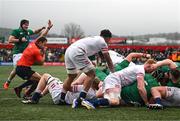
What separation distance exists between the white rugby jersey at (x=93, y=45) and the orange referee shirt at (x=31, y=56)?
5.05 ft

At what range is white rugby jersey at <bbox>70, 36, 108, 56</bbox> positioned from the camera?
812cm

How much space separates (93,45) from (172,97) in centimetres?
173

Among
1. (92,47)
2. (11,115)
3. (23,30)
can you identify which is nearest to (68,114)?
(11,115)

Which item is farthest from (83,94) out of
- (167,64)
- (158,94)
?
(167,64)

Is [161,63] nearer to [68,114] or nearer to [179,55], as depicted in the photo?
[68,114]

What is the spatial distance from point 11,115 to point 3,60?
35545mm

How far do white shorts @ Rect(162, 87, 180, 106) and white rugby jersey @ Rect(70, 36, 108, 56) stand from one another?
54.6 inches

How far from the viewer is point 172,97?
8.09 meters

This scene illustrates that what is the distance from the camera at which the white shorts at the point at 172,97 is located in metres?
8.02

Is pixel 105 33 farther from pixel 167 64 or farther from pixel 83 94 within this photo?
pixel 167 64

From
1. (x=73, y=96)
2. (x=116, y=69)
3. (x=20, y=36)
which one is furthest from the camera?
(x=20, y=36)

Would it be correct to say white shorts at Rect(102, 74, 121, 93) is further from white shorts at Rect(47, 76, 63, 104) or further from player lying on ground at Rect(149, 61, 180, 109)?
white shorts at Rect(47, 76, 63, 104)

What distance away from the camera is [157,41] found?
8469 cm

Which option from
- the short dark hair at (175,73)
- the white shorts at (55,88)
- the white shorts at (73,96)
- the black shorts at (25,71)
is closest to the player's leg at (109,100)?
the white shorts at (73,96)
